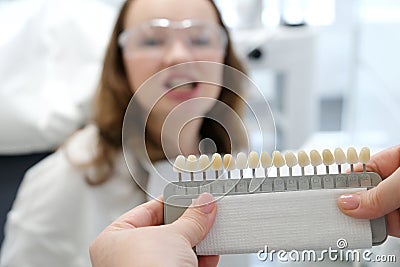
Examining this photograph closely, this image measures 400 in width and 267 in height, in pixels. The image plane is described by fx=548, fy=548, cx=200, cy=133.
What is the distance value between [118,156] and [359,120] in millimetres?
724

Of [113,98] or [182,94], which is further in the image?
[113,98]

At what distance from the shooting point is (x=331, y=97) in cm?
208

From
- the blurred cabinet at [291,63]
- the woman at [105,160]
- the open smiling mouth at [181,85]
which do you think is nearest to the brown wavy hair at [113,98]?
the woman at [105,160]

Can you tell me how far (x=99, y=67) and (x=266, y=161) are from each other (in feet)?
3.43

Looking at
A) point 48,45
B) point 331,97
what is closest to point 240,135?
point 48,45

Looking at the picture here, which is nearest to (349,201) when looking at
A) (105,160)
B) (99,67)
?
(105,160)

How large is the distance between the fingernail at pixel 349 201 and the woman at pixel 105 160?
363 millimetres

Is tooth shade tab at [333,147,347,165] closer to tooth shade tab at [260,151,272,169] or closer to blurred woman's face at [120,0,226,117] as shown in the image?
tooth shade tab at [260,151,272,169]

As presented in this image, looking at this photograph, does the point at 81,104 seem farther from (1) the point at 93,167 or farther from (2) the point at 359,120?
(2) the point at 359,120

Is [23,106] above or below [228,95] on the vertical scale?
below

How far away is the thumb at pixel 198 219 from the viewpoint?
0.37 metres

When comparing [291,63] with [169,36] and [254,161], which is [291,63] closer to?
[169,36]

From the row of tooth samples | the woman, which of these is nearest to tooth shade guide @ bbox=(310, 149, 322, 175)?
the row of tooth samples

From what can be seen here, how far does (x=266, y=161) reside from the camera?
37 centimetres
